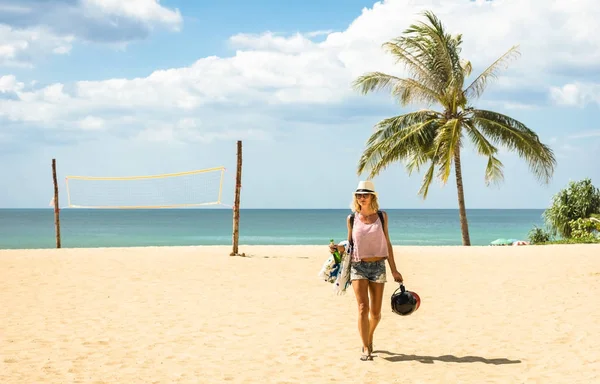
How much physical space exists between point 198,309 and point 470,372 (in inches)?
144

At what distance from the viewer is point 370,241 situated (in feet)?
16.0

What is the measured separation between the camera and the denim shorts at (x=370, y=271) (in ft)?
16.2

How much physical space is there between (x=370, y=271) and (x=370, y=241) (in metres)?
0.24

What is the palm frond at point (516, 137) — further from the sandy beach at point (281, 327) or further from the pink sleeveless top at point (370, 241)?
the pink sleeveless top at point (370, 241)

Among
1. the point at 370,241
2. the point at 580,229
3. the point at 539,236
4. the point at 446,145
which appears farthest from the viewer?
the point at 539,236

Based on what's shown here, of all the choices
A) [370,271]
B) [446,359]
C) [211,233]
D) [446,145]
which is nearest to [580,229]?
[446,145]

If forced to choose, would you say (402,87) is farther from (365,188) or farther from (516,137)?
(365,188)

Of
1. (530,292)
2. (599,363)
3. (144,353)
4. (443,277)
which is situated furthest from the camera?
(443,277)

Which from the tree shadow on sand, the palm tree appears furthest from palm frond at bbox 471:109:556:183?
the tree shadow on sand

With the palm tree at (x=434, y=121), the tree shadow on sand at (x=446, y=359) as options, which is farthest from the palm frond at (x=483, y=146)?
the tree shadow on sand at (x=446, y=359)

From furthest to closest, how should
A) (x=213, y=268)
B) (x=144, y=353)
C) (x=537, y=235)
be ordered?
(x=537, y=235) < (x=213, y=268) < (x=144, y=353)

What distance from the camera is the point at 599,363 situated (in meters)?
5.01

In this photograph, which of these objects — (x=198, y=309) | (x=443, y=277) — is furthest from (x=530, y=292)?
(x=198, y=309)

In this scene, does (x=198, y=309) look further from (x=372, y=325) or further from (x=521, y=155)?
(x=521, y=155)
